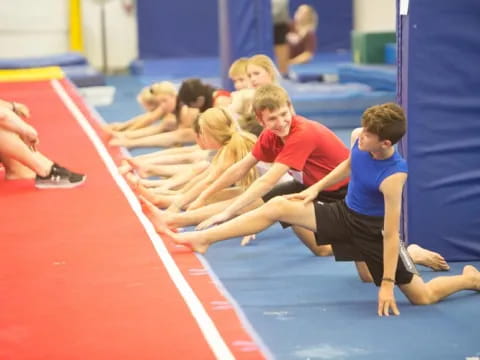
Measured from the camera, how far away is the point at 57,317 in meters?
3.73

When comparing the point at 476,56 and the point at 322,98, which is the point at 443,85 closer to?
the point at 476,56

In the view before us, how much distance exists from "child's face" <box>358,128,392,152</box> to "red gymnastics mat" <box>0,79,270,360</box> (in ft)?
2.60

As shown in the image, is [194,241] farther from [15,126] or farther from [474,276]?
[15,126]

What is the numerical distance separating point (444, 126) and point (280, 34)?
8.78 meters

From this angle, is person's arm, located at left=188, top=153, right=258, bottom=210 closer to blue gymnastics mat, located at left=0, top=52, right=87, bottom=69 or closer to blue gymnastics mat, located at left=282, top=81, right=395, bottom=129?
blue gymnastics mat, located at left=282, top=81, right=395, bottom=129

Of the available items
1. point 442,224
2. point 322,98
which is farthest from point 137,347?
point 322,98

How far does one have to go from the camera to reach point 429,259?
462 cm

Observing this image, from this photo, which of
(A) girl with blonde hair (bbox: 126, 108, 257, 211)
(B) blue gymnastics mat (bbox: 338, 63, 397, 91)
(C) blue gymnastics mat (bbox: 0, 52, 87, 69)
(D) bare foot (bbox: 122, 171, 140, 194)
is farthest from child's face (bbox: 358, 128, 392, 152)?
(C) blue gymnastics mat (bbox: 0, 52, 87, 69)

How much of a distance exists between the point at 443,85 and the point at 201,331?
1863mm

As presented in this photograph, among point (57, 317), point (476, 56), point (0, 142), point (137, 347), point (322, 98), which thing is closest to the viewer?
point (137, 347)

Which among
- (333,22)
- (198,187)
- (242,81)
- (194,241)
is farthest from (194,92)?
(333,22)

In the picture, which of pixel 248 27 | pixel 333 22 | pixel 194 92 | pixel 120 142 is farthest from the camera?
pixel 333 22

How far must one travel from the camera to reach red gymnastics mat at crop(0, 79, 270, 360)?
3430mm

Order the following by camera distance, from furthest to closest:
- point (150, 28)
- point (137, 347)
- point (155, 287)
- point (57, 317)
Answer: point (150, 28)
point (155, 287)
point (57, 317)
point (137, 347)
